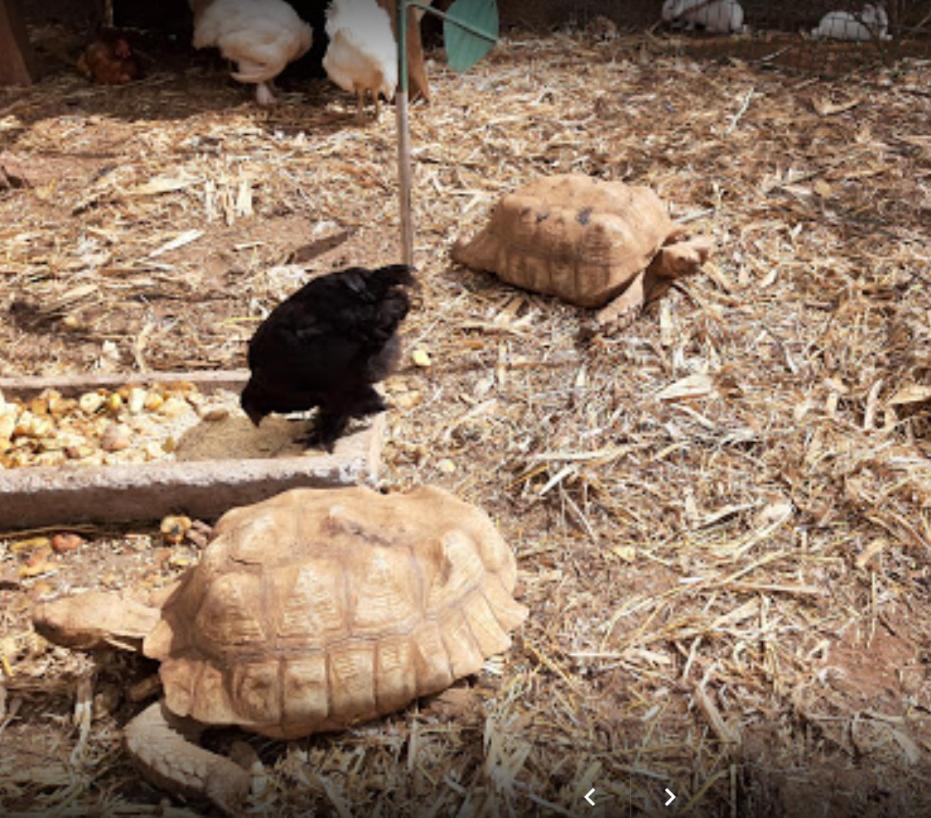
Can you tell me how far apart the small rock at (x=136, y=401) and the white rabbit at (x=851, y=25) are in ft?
22.8

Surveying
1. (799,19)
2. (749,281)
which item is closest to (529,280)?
(749,281)

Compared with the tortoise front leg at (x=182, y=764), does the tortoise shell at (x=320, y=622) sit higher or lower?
higher

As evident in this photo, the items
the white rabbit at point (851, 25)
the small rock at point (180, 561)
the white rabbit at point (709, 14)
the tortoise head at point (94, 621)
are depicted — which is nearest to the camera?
the tortoise head at point (94, 621)

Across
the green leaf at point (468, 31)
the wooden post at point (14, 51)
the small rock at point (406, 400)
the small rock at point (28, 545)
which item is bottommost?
the small rock at point (28, 545)

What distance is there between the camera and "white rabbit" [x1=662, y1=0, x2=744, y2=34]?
813cm

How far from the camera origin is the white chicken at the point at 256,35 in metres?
6.80

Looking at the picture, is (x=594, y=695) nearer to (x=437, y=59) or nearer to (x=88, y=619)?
(x=88, y=619)

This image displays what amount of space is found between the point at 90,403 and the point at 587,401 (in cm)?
216

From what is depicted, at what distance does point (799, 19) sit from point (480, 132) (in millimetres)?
3829

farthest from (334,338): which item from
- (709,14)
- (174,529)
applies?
(709,14)

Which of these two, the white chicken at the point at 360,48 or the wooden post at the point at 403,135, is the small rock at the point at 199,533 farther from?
the white chicken at the point at 360,48

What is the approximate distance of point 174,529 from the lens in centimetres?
344

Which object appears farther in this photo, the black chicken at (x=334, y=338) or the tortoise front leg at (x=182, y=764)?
the black chicken at (x=334, y=338)

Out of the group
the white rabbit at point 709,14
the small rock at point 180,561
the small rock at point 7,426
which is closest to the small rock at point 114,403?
the small rock at point 7,426
